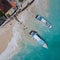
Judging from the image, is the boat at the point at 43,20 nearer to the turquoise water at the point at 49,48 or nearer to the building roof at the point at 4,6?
the turquoise water at the point at 49,48

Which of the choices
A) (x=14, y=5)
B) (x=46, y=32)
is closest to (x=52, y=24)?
(x=46, y=32)

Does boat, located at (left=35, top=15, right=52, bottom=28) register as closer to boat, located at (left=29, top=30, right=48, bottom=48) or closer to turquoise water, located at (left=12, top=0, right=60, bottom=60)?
turquoise water, located at (left=12, top=0, right=60, bottom=60)

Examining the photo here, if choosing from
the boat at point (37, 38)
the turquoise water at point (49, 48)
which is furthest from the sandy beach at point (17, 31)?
the turquoise water at point (49, 48)

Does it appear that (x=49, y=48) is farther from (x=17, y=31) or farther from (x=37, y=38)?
(x=17, y=31)

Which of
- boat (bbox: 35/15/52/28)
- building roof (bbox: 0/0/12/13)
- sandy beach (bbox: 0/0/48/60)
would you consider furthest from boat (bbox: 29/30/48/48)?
building roof (bbox: 0/0/12/13)

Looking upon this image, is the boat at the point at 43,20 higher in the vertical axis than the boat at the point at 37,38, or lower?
higher
